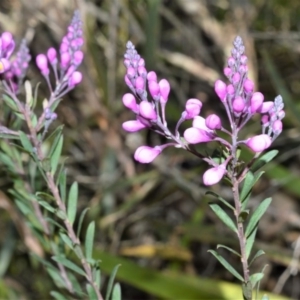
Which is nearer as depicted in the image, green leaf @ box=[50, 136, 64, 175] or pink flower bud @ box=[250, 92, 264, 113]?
pink flower bud @ box=[250, 92, 264, 113]

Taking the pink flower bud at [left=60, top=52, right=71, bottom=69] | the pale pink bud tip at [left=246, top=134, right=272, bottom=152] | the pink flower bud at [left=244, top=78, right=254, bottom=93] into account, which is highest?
the pink flower bud at [left=60, top=52, right=71, bottom=69]

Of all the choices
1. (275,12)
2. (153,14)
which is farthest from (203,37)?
(153,14)

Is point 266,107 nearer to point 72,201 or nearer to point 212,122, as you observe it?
point 212,122

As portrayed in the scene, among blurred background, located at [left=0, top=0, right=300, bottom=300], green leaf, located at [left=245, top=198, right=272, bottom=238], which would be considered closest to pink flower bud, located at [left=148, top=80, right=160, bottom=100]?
green leaf, located at [left=245, top=198, right=272, bottom=238]

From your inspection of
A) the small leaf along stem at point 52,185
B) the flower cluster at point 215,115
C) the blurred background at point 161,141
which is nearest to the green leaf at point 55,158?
the small leaf along stem at point 52,185

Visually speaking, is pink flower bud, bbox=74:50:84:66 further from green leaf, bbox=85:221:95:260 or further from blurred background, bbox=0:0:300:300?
blurred background, bbox=0:0:300:300

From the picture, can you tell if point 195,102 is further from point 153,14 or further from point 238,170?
point 153,14

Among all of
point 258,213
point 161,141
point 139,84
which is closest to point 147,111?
point 139,84
